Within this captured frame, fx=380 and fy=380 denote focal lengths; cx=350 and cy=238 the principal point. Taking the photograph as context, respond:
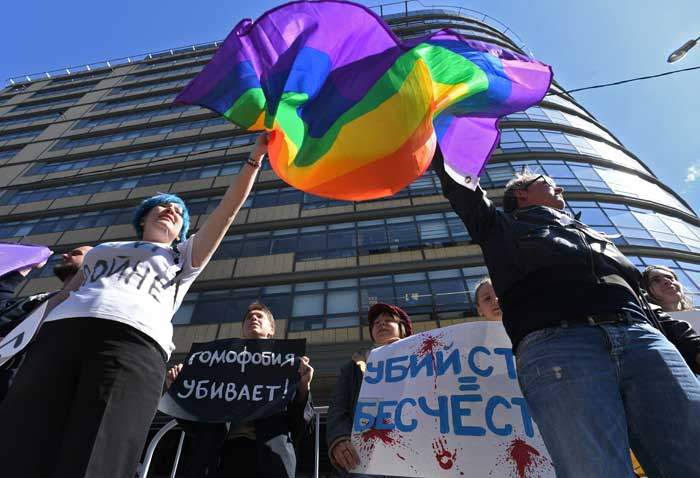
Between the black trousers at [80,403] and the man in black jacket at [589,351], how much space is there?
1.35 m

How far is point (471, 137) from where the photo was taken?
2283 millimetres

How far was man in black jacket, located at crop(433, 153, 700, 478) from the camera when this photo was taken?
1102 millimetres

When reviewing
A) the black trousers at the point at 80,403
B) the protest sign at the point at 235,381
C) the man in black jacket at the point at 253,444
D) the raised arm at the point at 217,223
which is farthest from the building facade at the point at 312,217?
the black trousers at the point at 80,403

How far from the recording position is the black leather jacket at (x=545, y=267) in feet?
4.53

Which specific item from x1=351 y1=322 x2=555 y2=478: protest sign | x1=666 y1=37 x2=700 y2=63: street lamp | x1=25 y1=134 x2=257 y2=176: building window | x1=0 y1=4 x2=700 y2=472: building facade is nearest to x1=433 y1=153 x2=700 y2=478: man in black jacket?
x1=351 y1=322 x2=555 y2=478: protest sign

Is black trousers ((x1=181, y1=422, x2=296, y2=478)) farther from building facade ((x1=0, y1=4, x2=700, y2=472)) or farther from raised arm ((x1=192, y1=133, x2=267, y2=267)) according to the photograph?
building facade ((x1=0, y1=4, x2=700, y2=472))

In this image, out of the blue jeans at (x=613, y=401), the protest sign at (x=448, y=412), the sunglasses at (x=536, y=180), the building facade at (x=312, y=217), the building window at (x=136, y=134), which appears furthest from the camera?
the building window at (x=136, y=134)

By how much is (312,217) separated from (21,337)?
1240cm

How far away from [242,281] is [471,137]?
36.1 ft

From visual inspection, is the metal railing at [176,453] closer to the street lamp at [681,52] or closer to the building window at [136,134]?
the street lamp at [681,52]

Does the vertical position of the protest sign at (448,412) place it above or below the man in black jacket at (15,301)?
below

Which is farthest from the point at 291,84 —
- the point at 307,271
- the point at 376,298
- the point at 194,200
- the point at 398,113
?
the point at 194,200

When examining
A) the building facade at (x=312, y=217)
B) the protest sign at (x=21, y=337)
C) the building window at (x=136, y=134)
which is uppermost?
the building window at (x=136, y=134)

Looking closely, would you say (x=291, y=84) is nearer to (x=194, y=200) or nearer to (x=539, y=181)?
(x=539, y=181)
